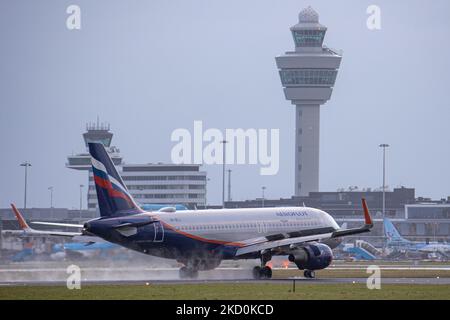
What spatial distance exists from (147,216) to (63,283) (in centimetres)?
866

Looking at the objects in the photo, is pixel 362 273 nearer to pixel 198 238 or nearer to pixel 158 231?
pixel 198 238

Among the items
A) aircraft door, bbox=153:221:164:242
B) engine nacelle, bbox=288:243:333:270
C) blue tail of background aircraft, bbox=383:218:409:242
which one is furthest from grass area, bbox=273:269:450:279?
blue tail of background aircraft, bbox=383:218:409:242

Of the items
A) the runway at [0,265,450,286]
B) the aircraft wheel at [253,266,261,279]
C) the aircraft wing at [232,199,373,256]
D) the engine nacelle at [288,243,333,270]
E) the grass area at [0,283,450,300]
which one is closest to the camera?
the grass area at [0,283,450,300]

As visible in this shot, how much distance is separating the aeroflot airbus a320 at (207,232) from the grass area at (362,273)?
9.09ft

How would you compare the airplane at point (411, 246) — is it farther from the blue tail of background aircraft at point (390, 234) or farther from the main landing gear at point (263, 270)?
the main landing gear at point (263, 270)

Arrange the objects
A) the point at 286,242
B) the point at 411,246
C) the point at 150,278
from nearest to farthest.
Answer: the point at 150,278 < the point at 286,242 < the point at 411,246

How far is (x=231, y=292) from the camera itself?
202ft

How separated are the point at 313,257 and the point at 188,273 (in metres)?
8.23

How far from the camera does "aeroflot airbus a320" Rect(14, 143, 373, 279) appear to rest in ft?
250

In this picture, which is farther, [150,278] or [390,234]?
[390,234]

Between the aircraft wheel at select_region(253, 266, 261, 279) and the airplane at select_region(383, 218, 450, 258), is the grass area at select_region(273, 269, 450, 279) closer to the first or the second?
the aircraft wheel at select_region(253, 266, 261, 279)

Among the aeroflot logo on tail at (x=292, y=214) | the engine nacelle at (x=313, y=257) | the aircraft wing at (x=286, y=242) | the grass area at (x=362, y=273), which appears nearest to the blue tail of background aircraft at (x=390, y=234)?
the grass area at (x=362, y=273)

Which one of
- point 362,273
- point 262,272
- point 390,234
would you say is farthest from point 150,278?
point 390,234

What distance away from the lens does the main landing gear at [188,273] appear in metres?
80.6
